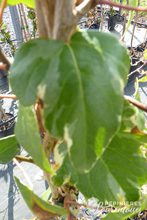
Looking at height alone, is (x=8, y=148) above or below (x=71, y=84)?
below

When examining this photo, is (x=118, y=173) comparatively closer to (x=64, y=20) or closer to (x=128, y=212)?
(x=128, y=212)

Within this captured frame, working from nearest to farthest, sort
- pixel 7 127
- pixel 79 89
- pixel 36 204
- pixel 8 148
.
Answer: pixel 79 89, pixel 36 204, pixel 8 148, pixel 7 127

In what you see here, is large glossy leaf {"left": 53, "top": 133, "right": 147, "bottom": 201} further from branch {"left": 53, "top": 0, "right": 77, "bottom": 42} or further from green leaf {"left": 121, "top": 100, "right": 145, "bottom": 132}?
branch {"left": 53, "top": 0, "right": 77, "bottom": 42}

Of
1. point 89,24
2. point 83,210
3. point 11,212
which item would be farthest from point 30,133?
point 89,24

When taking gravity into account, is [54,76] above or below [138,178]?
above

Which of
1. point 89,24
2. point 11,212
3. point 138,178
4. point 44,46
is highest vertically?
point 44,46

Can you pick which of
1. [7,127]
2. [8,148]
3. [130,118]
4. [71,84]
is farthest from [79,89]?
[7,127]

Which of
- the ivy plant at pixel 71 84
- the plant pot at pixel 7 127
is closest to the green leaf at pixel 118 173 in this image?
the ivy plant at pixel 71 84

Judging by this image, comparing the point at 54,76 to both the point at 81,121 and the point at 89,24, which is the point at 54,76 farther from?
the point at 89,24
